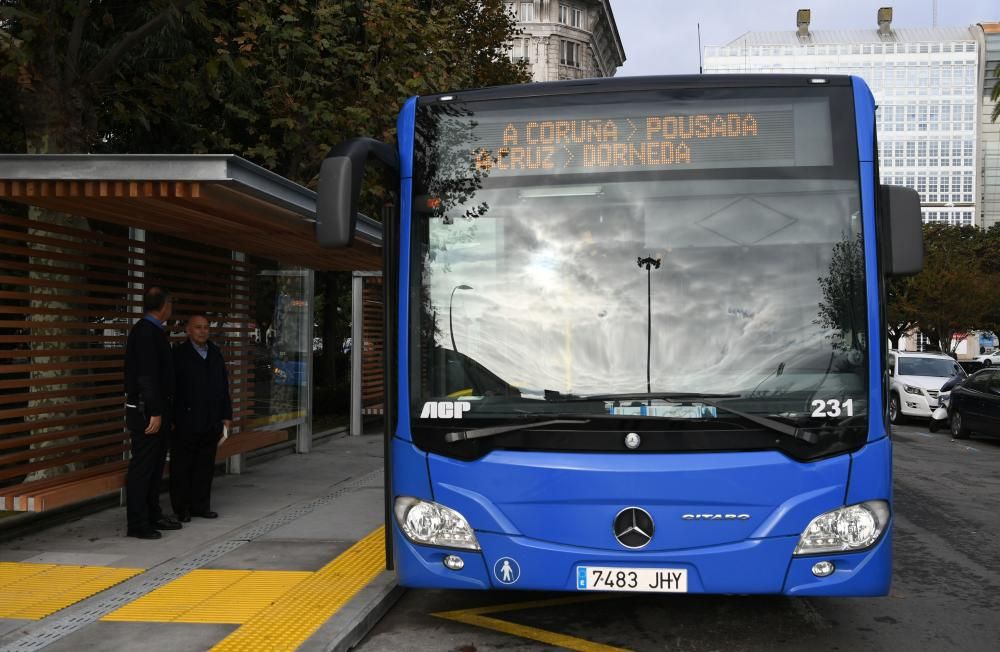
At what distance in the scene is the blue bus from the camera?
4852 mm

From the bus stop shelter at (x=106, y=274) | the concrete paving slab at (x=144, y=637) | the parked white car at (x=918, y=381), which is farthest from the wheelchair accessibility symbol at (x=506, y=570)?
the parked white car at (x=918, y=381)

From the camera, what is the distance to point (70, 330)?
869 centimetres

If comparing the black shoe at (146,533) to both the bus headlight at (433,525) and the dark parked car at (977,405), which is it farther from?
the dark parked car at (977,405)

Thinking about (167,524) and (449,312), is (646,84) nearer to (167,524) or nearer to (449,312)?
(449,312)

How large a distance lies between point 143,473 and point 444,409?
11.6 feet

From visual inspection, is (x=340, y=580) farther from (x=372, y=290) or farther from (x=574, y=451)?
(x=372, y=290)

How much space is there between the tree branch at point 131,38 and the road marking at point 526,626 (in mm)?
6463

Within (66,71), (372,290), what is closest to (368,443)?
(372,290)

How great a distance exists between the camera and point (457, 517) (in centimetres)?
507

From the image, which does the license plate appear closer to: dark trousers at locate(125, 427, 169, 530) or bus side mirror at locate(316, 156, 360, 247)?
bus side mirror at locate(316, 156, 360, 247)

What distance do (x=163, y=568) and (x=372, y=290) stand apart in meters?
11.7

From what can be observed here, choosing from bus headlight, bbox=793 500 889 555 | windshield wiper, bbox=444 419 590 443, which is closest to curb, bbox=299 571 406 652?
windshield wiper, bbox=444 419 590 443

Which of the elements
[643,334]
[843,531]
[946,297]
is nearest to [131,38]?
[643,334]

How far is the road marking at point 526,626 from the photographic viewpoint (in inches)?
213
